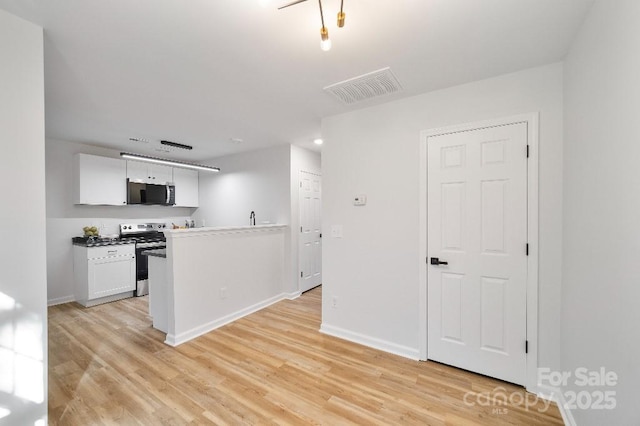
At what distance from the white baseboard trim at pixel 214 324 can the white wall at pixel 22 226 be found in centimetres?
122

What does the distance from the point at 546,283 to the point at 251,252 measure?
3.33 m

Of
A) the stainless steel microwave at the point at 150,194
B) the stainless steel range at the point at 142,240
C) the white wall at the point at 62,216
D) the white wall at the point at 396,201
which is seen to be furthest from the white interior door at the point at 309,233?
the white wall at the point at 62,216

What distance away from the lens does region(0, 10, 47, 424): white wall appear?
148 cm

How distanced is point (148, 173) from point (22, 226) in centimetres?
379

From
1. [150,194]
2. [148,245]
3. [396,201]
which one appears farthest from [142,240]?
[396,201]

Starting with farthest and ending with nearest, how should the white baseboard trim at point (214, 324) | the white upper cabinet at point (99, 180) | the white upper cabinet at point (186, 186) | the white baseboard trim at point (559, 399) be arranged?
1. the white upper cabinet at point (186, 186)
2. the white upper cabinet at point (99, 180)
3. the white baseboard trim at point (214, 324)
4. the white baseboard trim at point (559, 399)

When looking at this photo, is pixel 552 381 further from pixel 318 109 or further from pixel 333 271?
pixel 318 109

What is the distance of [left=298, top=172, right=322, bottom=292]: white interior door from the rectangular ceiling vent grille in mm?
2189

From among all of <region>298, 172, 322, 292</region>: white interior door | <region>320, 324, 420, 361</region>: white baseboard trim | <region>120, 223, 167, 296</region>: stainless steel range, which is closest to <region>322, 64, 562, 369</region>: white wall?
<region>320, 324, 420, 361</region>: white baseboard trim

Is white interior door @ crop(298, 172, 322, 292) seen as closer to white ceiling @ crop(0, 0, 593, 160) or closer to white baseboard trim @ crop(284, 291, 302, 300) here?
white baseboard trim @ crop(284, 291, 302, 300)

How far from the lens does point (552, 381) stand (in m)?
2.00

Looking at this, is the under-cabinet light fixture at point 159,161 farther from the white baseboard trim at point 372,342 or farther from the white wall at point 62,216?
the white baseboard trim at point 372,342

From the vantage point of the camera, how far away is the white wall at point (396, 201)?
202 centimetres

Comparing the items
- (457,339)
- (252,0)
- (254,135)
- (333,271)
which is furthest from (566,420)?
(254,135)
